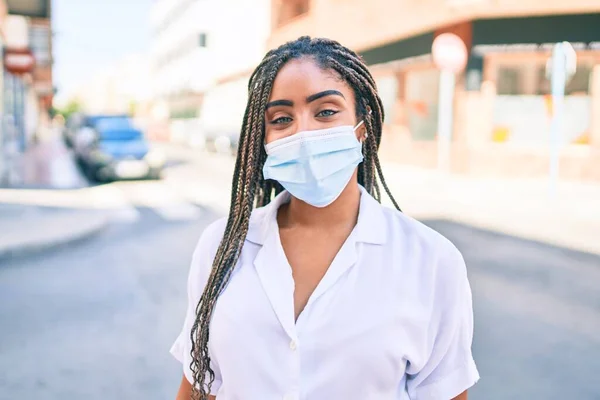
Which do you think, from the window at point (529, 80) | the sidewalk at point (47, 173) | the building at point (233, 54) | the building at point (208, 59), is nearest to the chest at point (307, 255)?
the sidewalk at point (47, 173)

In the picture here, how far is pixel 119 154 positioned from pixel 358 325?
1607 cm

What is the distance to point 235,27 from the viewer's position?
155ft

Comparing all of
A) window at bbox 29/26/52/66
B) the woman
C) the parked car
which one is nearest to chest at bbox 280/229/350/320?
the woman

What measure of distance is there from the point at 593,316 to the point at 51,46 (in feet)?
142

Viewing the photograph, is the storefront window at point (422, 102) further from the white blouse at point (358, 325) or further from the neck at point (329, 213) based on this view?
the white blouse at point (358, 325)

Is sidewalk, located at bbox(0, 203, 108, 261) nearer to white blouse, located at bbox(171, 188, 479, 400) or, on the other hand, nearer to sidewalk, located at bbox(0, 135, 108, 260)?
sidewalk, located at bbox(0, 135, 108, 260)

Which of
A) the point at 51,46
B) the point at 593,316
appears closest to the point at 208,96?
the point at 51,46

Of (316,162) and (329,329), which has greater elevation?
(316,162)

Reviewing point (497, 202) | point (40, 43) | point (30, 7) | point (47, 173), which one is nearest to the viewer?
point (497, 202)

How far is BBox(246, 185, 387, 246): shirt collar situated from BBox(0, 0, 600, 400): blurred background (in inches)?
96.5

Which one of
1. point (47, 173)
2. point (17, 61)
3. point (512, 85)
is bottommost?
point (47, 173)

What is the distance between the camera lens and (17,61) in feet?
68.5

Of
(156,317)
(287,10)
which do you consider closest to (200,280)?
(156,317)

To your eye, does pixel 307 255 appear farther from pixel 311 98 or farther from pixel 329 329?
pixel 311 98
